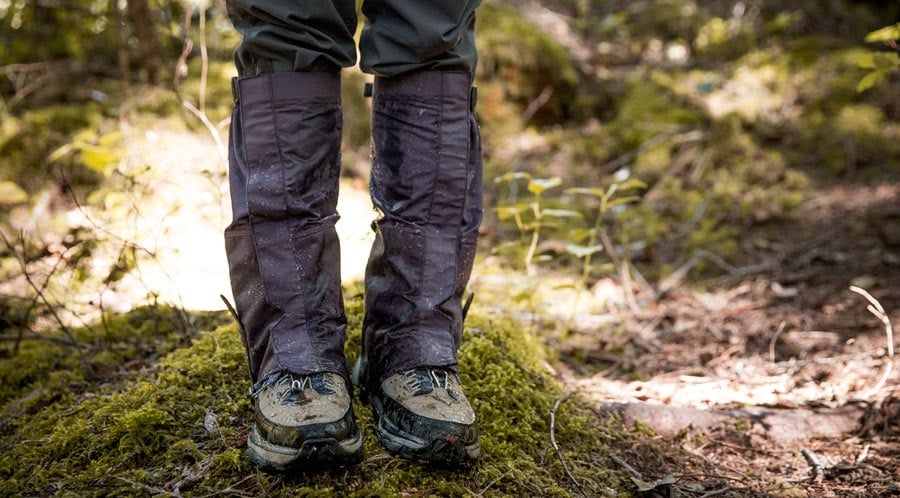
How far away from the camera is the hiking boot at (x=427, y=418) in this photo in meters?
1.42

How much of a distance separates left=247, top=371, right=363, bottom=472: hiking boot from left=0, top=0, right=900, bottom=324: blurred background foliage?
1.88 metres

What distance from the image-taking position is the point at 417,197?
1594 mm

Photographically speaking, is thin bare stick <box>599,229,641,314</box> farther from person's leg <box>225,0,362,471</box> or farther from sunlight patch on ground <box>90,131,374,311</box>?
person's leg <box>225,0,362,471</box>

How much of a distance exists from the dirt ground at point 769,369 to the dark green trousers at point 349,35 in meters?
1.23

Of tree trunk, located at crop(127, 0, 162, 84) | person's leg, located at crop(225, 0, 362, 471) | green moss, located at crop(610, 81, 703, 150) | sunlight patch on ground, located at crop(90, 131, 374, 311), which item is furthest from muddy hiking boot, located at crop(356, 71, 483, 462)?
green moss, located at crop(610, 81, 703, 150)

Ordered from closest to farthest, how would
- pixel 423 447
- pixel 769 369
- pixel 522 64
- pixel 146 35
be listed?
pixel 423 447 < pixel 769 369 < pixel 146 35 < pixel 522 64

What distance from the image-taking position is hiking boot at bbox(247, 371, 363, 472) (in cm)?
133

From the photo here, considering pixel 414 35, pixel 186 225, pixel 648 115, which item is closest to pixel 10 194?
pixel 186 225

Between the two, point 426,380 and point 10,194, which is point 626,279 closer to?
point 426,380

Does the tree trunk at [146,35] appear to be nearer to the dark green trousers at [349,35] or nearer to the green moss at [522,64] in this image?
the green moss at [522,64]

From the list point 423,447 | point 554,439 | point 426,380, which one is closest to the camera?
point 423,447

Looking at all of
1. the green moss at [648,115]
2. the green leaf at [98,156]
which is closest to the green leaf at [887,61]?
the green moss at [648,115]

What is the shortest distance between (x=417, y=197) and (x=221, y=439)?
78 cm

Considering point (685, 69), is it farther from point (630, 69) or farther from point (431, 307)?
point (431, 307)
